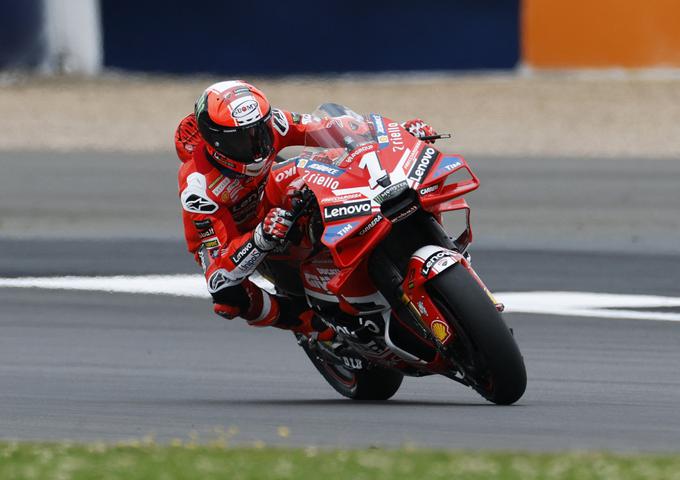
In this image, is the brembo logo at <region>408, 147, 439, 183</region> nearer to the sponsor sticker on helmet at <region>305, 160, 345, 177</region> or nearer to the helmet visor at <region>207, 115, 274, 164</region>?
the sponsor sticker on helmet at <region>305, 160, 345, 177</region>

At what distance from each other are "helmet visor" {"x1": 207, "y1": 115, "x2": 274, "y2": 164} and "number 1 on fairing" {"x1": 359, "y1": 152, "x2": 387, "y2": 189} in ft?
1.94

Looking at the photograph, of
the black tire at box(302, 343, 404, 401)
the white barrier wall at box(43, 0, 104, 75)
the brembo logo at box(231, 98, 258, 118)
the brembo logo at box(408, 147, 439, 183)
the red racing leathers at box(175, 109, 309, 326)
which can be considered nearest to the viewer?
the brembo logo at box(408, 147, 439, 183)

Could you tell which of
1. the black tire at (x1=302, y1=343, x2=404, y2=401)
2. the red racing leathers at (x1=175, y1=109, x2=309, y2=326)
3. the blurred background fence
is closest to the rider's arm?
the red racing leathers at (x1=175, y1=109, x2=309, y2=326)

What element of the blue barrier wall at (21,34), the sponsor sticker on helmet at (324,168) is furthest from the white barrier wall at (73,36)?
the sponsor sticker on helmet at (324,168)

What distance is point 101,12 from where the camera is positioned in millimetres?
22594

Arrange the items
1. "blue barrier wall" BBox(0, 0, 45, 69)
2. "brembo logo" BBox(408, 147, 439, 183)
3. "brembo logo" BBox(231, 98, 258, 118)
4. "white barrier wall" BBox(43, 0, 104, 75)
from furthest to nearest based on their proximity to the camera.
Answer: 1. "white barrier wall" BBox(43, 0, 104, 75)
2. "blue barrier wall" BBox(0, 0, 45, 69)
3. "brembo logo" BBox(231, 98, 258, 118)
4. "brembo logo" BBox(408, 147, 439, 183)

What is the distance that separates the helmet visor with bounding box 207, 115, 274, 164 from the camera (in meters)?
6.46

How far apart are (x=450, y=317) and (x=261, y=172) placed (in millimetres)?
1278

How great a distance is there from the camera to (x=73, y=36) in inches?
886

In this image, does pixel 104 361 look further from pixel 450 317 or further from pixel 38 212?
pixel 38 212

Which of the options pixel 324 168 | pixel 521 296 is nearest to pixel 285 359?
pixel 521 296

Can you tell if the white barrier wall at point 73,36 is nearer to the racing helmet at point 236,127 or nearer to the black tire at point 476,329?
the racing helmet at point 236,127

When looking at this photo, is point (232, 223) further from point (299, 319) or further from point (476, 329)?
point (476, 329)

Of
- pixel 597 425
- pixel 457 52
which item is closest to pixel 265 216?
pixel 597 425
